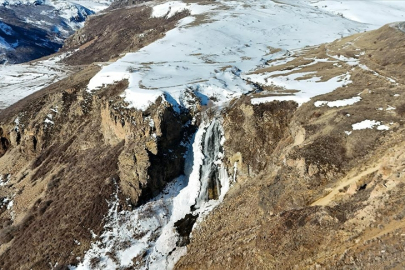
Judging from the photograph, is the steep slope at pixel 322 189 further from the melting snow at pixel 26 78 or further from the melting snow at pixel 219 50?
the melting snow at pixel 26 78

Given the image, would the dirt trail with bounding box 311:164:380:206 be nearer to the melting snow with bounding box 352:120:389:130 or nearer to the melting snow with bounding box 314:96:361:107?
the melting snow with bounding box 352:120:389:130

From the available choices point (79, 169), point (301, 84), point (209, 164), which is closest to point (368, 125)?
point (301, 84)

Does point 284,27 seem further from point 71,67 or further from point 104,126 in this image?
point 71,67

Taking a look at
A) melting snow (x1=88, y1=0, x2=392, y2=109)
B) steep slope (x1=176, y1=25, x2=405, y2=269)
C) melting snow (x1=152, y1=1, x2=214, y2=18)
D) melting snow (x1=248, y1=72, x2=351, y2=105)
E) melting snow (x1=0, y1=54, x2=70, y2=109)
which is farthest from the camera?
melting snow (x1=152, y1=1, x2=214, y2=18)

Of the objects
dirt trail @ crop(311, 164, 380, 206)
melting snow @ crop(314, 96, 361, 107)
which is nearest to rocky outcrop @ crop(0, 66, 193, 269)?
melting snow @ crop(314, 96, 361, 107)

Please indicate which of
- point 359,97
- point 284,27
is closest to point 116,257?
point 359,97
